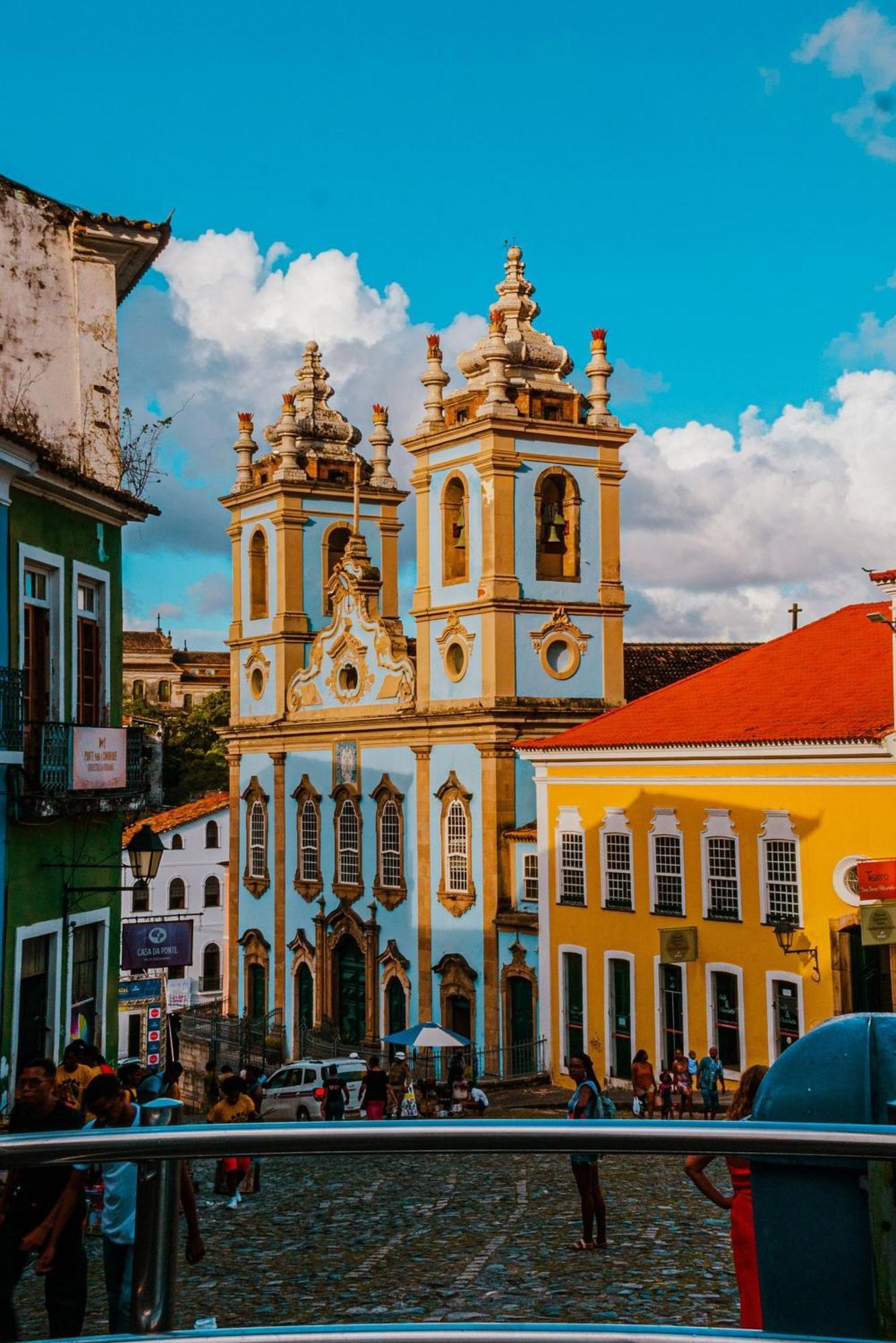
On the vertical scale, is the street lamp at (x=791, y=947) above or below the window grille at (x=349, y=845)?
below

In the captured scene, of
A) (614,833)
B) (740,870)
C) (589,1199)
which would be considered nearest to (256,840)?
(614,833)

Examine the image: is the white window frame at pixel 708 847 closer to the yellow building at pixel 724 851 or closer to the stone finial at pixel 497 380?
the yellow building at pixel 724 851

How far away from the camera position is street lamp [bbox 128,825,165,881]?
1598cm

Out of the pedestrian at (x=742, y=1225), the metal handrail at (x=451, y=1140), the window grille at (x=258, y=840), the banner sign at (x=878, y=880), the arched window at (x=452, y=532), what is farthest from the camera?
the window grille at (x=258, y=840)

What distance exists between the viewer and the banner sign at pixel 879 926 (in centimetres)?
2366

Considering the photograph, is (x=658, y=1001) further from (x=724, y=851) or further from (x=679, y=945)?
(x=724, y=851)

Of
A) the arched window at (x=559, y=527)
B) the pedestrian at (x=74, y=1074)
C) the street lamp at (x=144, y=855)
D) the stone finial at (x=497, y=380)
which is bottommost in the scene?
the pedestrian at (x=74, y=1074)

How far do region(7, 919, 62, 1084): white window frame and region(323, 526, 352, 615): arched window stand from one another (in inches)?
1294

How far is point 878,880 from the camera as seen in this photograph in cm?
2411

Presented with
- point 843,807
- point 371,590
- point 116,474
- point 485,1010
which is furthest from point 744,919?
point 371,590

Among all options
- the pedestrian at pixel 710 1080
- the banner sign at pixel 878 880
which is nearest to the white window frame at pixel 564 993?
the pedestrian at pixel 710 1080

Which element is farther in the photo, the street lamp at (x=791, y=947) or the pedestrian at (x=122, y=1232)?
the street lamp at (x=791, y=947)

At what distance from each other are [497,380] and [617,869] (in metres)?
13.1

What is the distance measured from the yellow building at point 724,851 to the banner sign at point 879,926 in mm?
904
